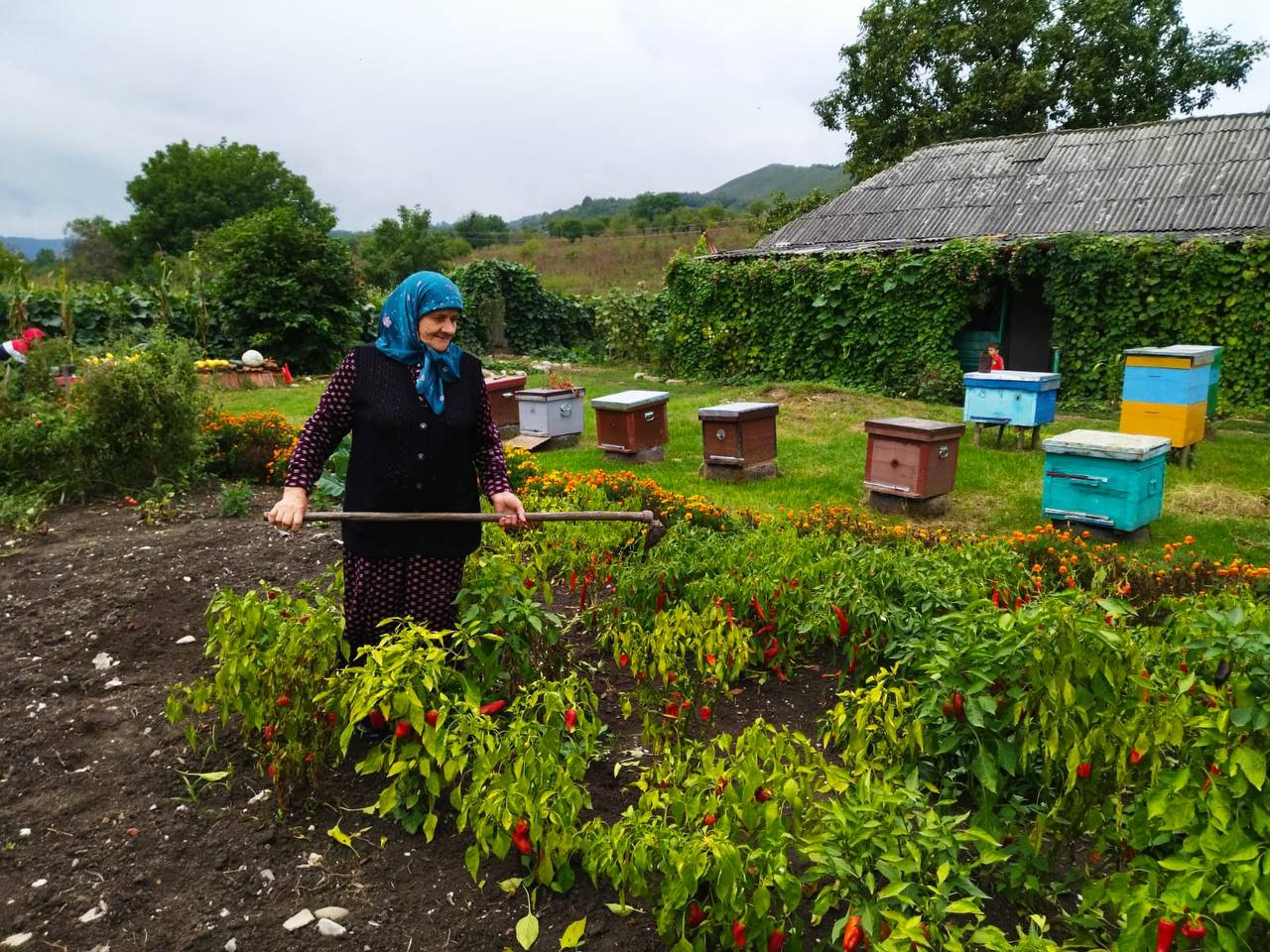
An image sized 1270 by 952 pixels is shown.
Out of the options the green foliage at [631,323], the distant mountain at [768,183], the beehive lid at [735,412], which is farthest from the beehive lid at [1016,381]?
the distant mountain at [768,183]

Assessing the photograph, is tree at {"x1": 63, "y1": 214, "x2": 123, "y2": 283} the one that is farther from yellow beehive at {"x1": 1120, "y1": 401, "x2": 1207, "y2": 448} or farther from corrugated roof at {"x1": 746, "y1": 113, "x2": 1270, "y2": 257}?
yellow beehive at {"x1": 1120, "y1": 401, "x2": 1207, "y2": 448}

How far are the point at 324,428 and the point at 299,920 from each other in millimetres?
1707

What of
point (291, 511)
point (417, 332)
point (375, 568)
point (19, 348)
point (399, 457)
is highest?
point (417, 332)

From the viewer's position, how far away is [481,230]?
57.8 m

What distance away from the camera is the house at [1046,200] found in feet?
47.1

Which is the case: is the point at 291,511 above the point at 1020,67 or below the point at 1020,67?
below

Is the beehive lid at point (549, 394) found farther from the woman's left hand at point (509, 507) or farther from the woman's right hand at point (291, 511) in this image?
the woman's right hand at point (291, 511)

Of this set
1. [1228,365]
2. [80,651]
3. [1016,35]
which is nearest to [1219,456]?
[1228,365]

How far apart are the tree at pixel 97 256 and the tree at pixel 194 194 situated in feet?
2.63

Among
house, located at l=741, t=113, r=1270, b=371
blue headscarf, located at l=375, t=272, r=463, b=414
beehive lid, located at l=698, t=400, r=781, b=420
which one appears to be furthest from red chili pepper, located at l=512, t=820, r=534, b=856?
house, located at l=741, t=113, r=1270, b=371

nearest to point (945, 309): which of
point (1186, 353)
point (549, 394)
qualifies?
point (1186, 353)

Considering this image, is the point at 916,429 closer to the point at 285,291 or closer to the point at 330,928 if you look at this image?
the point at 330,928

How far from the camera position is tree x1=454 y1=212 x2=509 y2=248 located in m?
54.9

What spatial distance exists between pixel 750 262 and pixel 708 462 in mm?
8445
